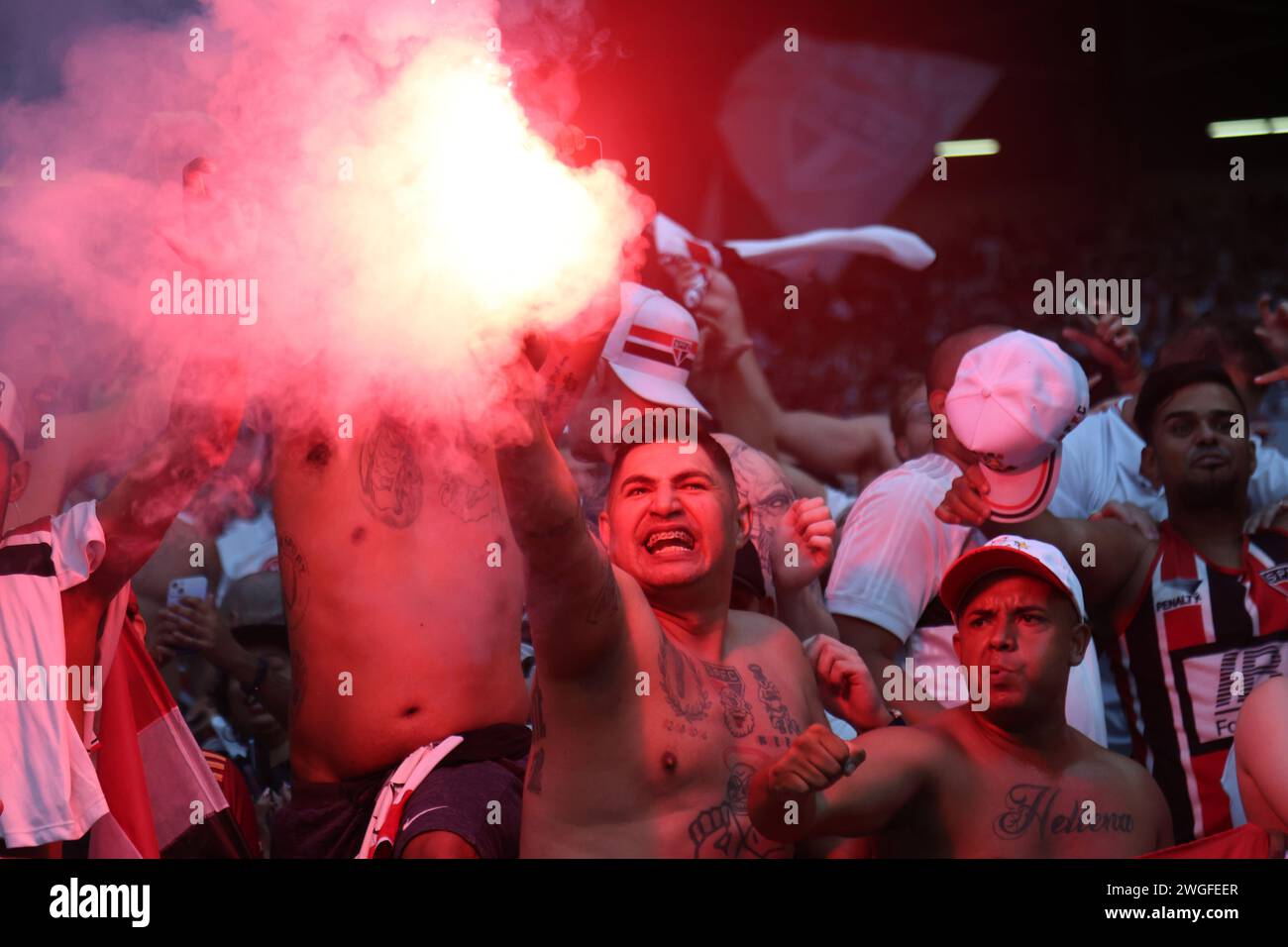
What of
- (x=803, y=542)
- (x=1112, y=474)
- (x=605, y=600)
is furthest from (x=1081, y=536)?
(x=605, y=600)

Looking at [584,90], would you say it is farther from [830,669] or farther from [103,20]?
[830,669]

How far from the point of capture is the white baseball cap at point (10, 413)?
119 inches

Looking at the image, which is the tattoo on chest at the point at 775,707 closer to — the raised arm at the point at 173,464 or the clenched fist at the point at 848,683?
the clenched fist at the point at 848,683

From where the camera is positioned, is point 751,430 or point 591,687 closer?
point 591,687

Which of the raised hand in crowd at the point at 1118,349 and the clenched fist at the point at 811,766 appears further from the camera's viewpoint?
the raised hand in crowd at the point at 1118,349

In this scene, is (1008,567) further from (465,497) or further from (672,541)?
(465,497)

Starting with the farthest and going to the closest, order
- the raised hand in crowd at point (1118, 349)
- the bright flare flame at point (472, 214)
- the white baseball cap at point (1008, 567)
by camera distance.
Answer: the raised hand in crowd at point (1118, 349)
the white baseball cap at point (1008, 567)
the bright flare flame at point (472, 214)

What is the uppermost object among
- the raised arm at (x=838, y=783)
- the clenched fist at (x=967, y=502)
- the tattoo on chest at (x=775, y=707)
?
the clenched fist at (x=967, y=502)

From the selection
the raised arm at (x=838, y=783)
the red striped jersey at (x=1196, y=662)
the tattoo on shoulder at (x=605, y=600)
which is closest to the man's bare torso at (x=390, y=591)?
the tattoo on shoulder at (x=605, y=600)

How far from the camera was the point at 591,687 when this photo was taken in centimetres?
253

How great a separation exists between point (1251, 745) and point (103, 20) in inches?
126

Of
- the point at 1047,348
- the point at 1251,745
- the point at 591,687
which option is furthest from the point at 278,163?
the point at 1251,745

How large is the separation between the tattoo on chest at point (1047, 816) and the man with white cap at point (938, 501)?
1.49ft
